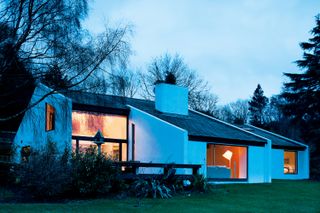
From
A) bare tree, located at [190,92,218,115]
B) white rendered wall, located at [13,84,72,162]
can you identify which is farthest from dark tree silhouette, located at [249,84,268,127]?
white rendered wall, located at [13,84,72,162]

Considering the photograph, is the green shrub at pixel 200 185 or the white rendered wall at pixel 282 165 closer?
the green shrub at pixel 200 185

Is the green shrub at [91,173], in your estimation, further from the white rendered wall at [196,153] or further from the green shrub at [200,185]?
the white rendered wall at [196,153]

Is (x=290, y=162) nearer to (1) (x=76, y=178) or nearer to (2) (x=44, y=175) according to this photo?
(1) (x=76, y=178)

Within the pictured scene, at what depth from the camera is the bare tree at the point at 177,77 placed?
41.0 meters

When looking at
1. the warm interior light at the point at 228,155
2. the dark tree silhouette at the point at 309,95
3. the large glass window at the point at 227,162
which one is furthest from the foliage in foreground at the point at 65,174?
the dark tree silhouette at the point at 309,95

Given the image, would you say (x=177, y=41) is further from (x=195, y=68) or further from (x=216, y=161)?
(x=216, y=161)

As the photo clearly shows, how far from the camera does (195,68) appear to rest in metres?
43.2

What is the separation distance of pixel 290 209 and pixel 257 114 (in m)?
47.0

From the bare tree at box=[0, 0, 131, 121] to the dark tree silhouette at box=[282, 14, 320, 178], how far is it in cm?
1908

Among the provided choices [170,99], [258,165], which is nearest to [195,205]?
[258,165]

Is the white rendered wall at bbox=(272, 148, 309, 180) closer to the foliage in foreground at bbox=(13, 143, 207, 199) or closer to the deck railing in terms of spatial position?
the deck railing

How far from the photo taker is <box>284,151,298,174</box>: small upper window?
28797 millimetres

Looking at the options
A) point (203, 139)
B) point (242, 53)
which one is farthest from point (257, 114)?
point (203, 139)

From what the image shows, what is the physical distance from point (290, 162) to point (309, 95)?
4.73 meters
